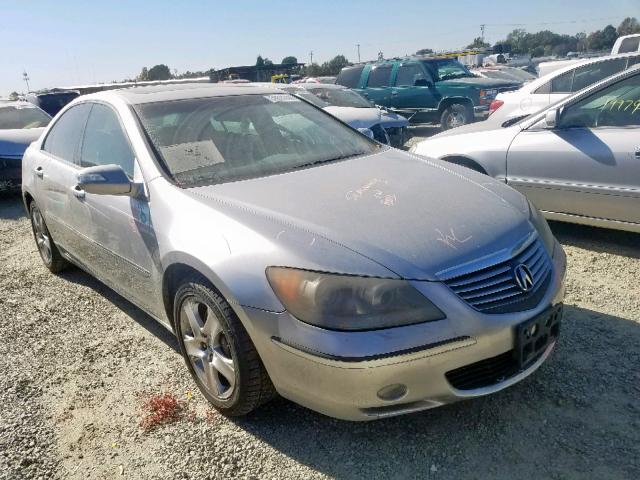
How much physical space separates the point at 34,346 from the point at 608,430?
Result: 11.1 feet

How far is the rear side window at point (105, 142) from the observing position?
3.06 metres

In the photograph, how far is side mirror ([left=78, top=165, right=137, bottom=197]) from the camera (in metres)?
2.72

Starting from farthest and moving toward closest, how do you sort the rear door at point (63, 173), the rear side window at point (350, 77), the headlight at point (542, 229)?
the rear side window at point (350, 77) → the rear door at point (63, 173) → the headlight at point (542, 229)

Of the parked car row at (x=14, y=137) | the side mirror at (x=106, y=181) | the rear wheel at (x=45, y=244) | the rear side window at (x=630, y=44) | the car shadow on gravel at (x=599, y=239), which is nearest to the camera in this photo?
the side mirror at (x=106, y=181)

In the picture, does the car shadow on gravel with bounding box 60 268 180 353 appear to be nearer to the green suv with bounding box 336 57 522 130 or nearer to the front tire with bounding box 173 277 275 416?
the front tire with bounding box 173 277 275 416

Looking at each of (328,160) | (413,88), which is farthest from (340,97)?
(328,160)

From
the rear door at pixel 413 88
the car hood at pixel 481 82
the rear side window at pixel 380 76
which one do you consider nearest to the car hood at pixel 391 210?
the car hood at pixel 481 82

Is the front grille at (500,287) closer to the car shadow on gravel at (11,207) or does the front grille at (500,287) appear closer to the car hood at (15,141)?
the car shadow on gravel at (11,207)

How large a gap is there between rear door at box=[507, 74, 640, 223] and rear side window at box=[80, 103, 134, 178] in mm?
3260

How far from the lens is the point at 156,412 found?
2.66 metres

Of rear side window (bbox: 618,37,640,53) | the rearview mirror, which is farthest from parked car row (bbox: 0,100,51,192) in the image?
rear side window (bbox: 618,37,640,53)

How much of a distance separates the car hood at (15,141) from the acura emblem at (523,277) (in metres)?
7.87

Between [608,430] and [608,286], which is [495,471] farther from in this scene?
[608,286]

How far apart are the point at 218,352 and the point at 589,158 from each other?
3.33 m
